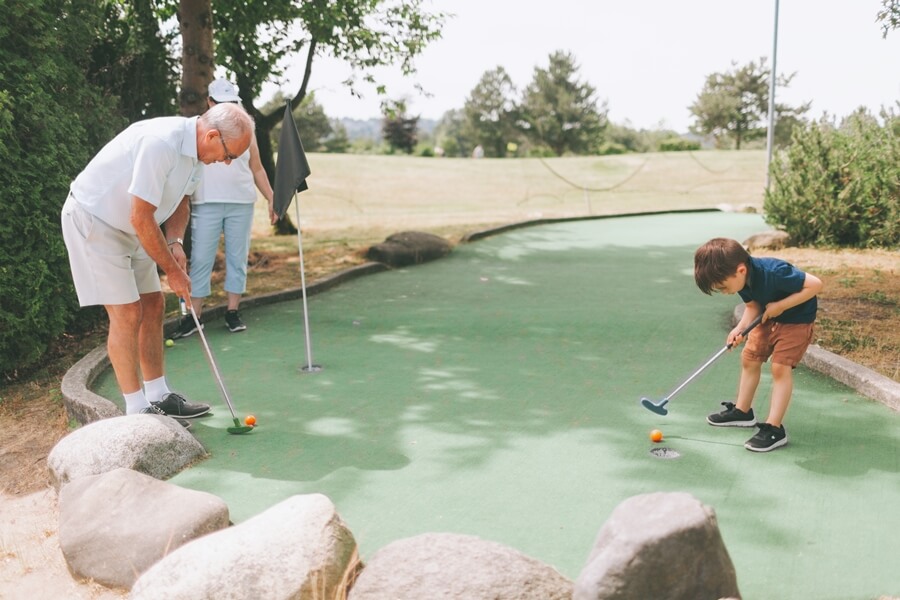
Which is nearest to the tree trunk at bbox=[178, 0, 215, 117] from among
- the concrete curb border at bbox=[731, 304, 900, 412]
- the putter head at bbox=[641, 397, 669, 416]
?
the putter head at bbox=[641, 397, 669, 416]

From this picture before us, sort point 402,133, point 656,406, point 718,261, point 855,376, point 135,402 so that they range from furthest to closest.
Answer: point 402,133 → point 855,376 → point 135,402 → point 656,406 → point 718,261

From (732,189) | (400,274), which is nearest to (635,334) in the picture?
→ (400,274)

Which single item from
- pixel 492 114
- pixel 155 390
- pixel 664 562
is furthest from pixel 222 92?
pixel 492 114

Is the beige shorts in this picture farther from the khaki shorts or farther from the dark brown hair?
the khaki shorts

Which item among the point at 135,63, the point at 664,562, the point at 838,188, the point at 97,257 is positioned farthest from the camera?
the point at 838,188

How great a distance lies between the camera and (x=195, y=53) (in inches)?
360

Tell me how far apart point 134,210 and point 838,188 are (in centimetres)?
1019

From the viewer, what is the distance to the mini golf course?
124 inches

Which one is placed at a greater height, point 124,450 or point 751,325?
point 751,325

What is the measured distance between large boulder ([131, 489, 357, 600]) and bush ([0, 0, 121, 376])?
11.0ft

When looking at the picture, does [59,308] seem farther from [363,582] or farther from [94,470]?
[363,582]

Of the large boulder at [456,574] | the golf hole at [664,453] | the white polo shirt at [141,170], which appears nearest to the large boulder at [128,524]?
the large boulder at [456,574]

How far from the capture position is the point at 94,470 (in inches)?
146

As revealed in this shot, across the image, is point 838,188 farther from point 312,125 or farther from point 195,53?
point 312,125
